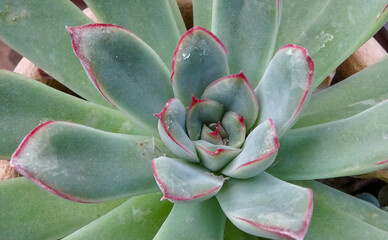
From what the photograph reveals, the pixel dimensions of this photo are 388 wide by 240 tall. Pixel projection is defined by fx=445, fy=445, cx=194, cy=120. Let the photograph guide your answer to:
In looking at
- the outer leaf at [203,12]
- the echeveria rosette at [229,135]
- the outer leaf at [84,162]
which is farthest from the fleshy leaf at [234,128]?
the outer leaf at [203,12]

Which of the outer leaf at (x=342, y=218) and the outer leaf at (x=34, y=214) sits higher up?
the outer leaf at (x=342, y=218)

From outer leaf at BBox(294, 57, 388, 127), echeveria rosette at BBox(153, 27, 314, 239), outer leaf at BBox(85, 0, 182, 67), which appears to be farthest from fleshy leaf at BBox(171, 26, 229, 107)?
outer leaf at BBox(294, 57, 388, 127)

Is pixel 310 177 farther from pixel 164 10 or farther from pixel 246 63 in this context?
pixel 164 10

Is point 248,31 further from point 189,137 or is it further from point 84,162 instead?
point 84,162

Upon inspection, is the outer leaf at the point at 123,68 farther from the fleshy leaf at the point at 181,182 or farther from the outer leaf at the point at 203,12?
the outer leaf at the point at 203,12

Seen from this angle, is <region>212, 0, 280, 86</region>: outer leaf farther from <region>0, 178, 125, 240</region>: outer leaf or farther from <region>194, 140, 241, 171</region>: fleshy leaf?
<region>0, 178, 125, 240</region>: outer leaf

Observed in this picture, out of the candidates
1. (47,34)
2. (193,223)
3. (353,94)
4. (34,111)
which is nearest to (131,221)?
(193,223)
